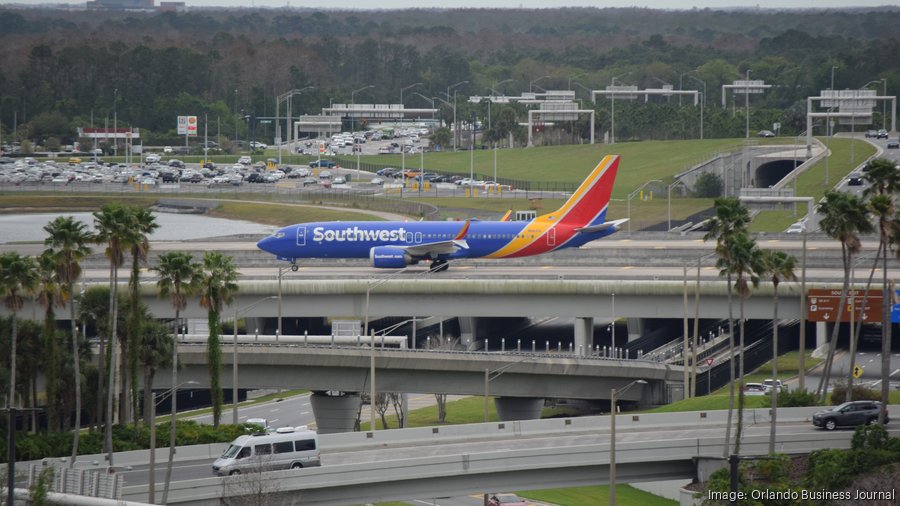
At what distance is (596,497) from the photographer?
66.2m

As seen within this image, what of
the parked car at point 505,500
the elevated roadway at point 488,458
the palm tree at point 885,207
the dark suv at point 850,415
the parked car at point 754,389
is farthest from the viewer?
the parked car at point 754,389

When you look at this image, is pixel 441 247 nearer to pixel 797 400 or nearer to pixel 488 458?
pixel 797 400

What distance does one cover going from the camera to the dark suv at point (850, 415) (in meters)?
63.8

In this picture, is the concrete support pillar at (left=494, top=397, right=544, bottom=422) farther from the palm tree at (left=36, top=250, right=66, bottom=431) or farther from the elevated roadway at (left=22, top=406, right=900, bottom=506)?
the palm tree at (left=36, top=250, right=66, bottom=431)

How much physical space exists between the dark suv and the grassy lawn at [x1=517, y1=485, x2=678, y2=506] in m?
7.99

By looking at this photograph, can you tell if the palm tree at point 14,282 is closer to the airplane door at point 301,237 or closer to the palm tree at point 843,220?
the airplane door at point 301,237

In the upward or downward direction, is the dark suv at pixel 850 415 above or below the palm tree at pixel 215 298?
below

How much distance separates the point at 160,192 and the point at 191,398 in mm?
103981

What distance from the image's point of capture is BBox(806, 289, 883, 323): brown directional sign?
87875 millimetres

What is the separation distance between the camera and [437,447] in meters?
61.5

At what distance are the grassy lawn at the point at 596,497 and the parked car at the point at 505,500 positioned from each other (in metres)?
2.45

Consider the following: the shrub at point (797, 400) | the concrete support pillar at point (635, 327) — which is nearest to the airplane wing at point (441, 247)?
the concrete support pillar at point (635, 327)

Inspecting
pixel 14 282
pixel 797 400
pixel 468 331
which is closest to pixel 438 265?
pixel 468 331

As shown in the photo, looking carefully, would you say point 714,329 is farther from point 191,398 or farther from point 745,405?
point 191,398
